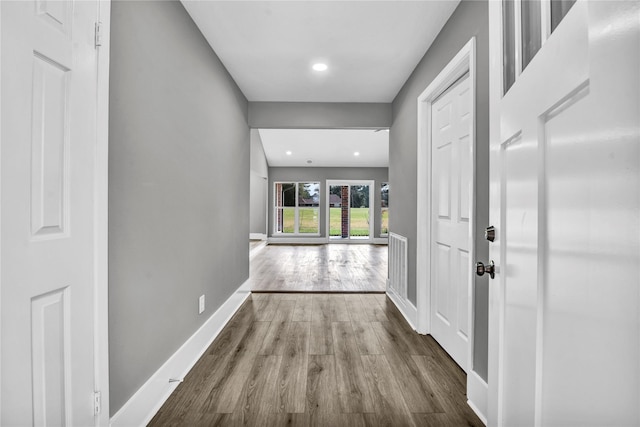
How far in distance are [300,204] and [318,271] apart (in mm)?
4811

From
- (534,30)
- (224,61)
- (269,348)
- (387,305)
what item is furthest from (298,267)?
(534,30)

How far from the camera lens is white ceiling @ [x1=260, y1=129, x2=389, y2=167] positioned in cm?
781

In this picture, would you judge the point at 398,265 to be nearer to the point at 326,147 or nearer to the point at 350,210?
the point at 326,147

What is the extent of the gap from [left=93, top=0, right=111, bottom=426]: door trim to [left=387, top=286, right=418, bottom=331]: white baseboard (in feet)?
7.48

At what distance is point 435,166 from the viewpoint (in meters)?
2.59

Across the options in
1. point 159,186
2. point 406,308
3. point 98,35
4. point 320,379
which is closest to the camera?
point 98,35

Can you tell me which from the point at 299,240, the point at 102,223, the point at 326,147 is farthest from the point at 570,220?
the point at 299,240

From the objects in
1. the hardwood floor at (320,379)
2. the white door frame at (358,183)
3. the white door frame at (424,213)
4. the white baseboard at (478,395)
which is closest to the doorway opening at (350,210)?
the white door frame at (358,183)

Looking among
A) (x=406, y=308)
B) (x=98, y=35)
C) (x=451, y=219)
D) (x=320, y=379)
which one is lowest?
(x=320, y=379)

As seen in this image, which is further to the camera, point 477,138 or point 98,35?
point 477,138

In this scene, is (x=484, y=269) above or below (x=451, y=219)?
below

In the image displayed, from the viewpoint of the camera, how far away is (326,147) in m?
8.55

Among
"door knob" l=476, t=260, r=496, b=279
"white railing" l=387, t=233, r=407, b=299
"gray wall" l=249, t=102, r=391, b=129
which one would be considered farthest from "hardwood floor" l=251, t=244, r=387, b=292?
"door knob" l=476, t=260, r=496, b=279

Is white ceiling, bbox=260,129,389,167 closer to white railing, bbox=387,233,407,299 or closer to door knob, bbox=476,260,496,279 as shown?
white railing, bbox=387,233,407,299
